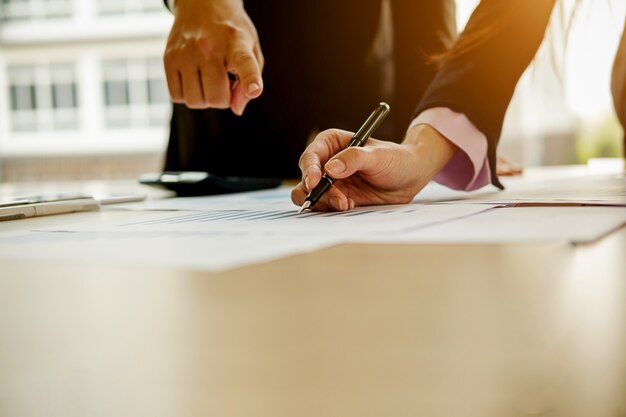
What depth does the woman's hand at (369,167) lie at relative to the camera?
53 cm

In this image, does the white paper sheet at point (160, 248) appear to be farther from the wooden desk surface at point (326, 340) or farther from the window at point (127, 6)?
the window at point (127, 6)

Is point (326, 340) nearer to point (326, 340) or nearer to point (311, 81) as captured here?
point (326, 340)

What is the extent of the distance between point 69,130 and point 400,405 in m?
9.22

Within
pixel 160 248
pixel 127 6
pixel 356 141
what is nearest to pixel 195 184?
pixel 356 141

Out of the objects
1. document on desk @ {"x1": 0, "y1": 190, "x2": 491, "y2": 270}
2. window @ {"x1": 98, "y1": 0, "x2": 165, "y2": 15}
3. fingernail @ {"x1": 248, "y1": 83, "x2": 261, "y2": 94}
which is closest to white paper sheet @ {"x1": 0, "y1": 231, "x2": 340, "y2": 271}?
document on desk @ {"x1": 0, "y1": 190, "x2": 491, "y2": 270}

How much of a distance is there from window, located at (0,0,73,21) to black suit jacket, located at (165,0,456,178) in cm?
809

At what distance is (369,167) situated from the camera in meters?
0.56

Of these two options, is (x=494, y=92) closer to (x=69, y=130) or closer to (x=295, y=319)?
(x=295, y=319)

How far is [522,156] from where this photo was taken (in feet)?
18.8

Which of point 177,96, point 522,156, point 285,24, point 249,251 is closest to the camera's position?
point 249,251

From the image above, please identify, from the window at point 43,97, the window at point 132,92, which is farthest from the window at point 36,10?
the window at point 132,92

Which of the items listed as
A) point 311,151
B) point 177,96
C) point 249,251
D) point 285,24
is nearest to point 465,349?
point 249,251

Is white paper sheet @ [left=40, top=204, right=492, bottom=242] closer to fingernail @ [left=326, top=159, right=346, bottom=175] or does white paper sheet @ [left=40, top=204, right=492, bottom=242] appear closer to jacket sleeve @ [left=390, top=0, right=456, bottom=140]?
fingernail @ [left=326, top=159, right=346, bottom=175]

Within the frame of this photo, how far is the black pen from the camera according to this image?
21.0 inches
